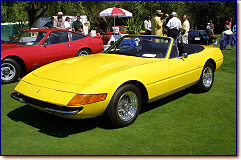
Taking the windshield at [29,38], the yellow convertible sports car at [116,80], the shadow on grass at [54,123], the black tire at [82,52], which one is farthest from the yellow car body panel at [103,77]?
the black tire at [82,52]

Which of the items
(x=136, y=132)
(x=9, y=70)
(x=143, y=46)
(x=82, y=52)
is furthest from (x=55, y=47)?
(x=136, y=132)

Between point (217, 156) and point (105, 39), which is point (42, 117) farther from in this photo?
point (105, 39)

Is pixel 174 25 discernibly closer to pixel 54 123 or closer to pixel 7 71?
pixel 7 71

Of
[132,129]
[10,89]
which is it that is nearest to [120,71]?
[132,129]

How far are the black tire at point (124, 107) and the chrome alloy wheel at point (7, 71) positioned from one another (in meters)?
3.92

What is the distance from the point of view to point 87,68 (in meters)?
4.09

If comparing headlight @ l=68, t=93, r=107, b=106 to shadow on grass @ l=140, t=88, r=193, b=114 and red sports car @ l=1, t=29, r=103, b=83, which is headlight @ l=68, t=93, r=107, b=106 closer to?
shadow on grass @ l=140, t=88, r=193, b=114

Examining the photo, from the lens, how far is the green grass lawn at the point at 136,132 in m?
3.21

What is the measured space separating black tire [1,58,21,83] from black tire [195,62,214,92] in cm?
442

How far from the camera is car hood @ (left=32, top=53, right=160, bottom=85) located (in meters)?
3.72

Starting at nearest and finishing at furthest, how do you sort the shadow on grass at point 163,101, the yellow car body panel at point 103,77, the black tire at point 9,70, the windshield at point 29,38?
1. the yellow car body panel at point 103,77
2. the shadow on grass at point 163,101
3. the black tire at point 9,70
4. the windshield at point 29,38

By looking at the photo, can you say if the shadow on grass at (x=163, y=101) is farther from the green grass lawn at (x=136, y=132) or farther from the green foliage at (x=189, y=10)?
the green foliage at (x=189, y=10)

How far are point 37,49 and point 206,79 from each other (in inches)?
173

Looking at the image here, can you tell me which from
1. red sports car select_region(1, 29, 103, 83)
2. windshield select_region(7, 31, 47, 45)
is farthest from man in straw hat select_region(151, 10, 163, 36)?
windshield select_region(7, 31, 47, 45)
